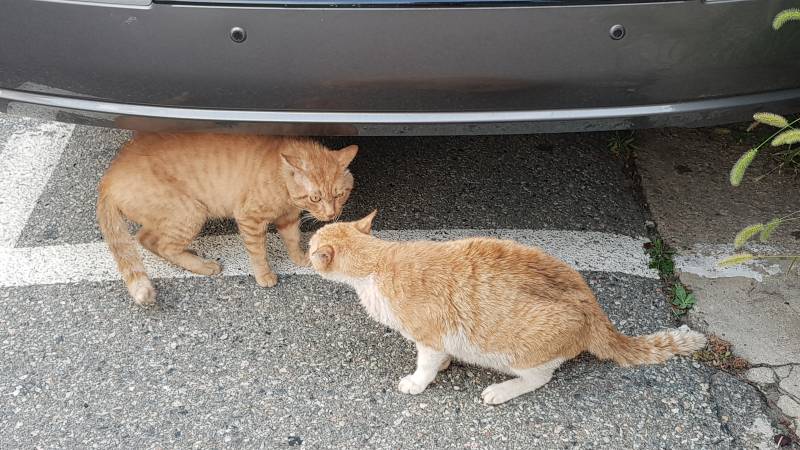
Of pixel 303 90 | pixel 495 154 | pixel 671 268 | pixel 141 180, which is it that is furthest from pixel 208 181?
pixel 671 268

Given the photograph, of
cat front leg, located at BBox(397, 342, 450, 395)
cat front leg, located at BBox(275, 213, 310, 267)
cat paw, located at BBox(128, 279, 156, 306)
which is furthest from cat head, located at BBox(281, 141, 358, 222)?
cat front leg, located at BBox(397, 342, 450, 395)

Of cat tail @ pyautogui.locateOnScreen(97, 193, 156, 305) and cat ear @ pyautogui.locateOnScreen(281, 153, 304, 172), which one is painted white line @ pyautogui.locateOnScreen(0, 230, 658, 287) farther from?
cat ear @ pyautogui.locateOnScreen(281, 153, 304, 172)

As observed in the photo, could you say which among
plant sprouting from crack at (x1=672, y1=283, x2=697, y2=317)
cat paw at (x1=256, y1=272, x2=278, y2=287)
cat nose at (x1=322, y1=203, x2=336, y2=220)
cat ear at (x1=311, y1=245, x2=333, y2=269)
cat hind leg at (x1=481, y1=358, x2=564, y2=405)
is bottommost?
cat paw at (x1=256, y1=272, x2=278, y2=287)

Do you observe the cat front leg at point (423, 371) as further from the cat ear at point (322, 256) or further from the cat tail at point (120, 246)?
the cat tail at point (120, 246)

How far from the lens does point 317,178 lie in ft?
10.3

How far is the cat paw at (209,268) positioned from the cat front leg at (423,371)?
1075 mm

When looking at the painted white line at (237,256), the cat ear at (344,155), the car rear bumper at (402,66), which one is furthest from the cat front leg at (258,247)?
the car rear bumper at (402,66)

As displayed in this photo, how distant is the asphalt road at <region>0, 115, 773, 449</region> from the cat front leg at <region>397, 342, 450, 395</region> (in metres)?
0.05

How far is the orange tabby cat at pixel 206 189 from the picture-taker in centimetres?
308

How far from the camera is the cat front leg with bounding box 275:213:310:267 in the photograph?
330 cm

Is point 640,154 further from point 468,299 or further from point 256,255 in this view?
point 256,255

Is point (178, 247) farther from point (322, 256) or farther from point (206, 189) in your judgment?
point (322, 256)

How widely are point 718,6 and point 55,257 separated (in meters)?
3.02

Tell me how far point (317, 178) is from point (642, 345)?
1506 mm
